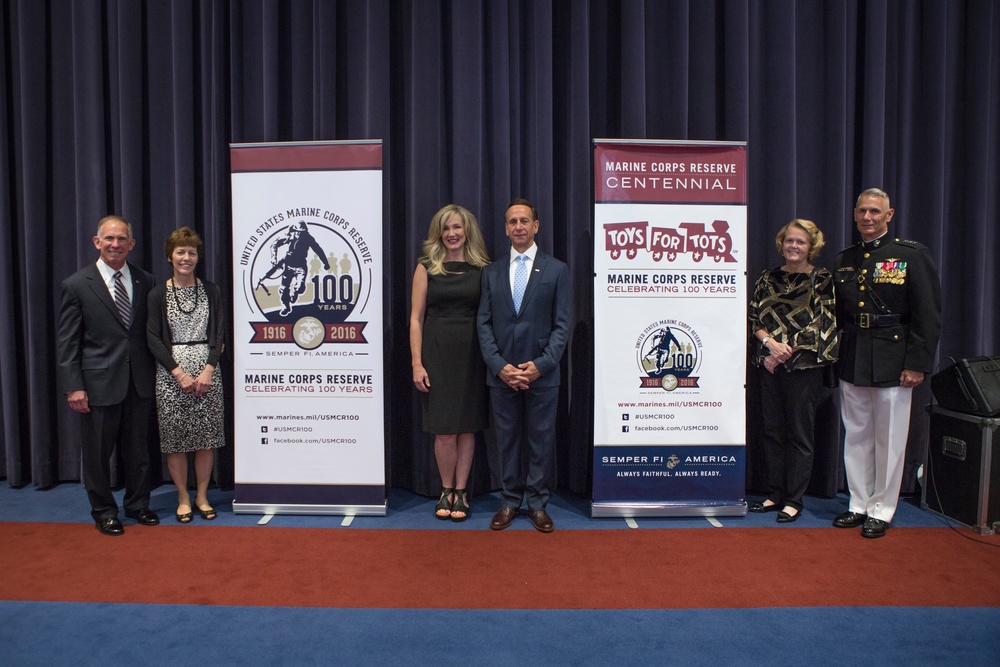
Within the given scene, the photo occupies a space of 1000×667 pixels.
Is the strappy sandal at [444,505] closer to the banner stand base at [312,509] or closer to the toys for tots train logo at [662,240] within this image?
the banner stand base at [312,509]

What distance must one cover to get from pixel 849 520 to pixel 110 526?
3.73m

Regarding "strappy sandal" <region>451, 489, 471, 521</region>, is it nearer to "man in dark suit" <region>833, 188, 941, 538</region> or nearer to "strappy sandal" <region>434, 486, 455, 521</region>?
"strappy sandal" <region>434, 486, 455, 521</region>

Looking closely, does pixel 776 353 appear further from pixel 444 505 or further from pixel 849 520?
pixel 444 505

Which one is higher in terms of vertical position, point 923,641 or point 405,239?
point 405,239

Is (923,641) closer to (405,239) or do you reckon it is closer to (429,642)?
(429,642)

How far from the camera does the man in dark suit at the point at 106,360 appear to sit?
3.20 m

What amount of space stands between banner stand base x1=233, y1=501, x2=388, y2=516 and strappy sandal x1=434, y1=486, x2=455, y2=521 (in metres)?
0.29

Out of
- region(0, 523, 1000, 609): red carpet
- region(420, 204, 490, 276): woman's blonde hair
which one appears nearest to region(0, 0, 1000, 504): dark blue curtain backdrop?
region(420, 204, 490, 276): woman's blonde hair

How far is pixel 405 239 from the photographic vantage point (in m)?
4.00

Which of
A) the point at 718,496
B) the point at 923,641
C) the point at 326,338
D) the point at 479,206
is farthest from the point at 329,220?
the point at 923,641

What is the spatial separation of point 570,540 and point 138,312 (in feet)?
8.03

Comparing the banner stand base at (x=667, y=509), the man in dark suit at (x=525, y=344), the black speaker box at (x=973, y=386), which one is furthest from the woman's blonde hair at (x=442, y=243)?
the black speaker box at (x=973, y=386)

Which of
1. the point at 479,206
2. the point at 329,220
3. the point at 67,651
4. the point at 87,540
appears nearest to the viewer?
the point at 67,651

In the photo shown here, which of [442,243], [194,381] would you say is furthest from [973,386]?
[194,381]
